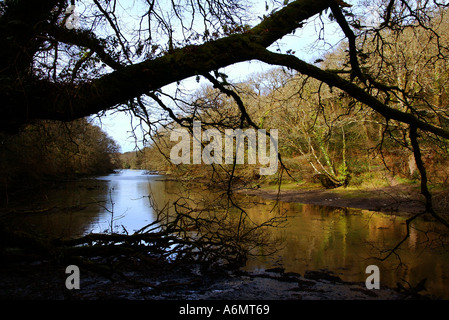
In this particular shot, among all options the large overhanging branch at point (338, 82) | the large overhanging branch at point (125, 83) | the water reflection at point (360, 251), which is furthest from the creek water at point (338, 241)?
the large overhanging branch at point (125, 83)

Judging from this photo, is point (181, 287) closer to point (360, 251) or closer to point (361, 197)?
point (360, 251)

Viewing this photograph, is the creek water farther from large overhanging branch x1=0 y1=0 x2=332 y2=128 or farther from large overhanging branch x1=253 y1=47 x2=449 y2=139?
large overhanging branch x1=0 y1=0 x2=332 y2=128

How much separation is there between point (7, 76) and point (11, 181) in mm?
11456

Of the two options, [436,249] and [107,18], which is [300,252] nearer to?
[436,249]

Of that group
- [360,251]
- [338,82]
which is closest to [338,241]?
[360,251]

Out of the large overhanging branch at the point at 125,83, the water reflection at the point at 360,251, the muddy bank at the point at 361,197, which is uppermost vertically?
the large overhanging branch at the point at 125,83

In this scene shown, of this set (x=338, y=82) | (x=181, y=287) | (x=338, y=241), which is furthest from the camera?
(x=338, y=241)

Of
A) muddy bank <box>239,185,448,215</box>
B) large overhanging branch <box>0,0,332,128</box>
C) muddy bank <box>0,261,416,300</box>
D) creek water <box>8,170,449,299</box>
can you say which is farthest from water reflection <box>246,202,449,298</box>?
large overhanging branch <box>0,0,332,128</box>

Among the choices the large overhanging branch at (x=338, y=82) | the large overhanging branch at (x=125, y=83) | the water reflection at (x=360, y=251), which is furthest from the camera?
the water reflection at (x=360, y=251)

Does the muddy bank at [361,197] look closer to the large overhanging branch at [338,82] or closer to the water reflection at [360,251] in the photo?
the water reflection at [360,251]

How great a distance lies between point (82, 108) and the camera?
3.12 meters

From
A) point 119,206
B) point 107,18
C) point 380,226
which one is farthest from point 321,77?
point 119,206

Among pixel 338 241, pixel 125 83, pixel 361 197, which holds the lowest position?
pixel 338 241

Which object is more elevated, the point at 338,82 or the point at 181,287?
the point at 338,82
